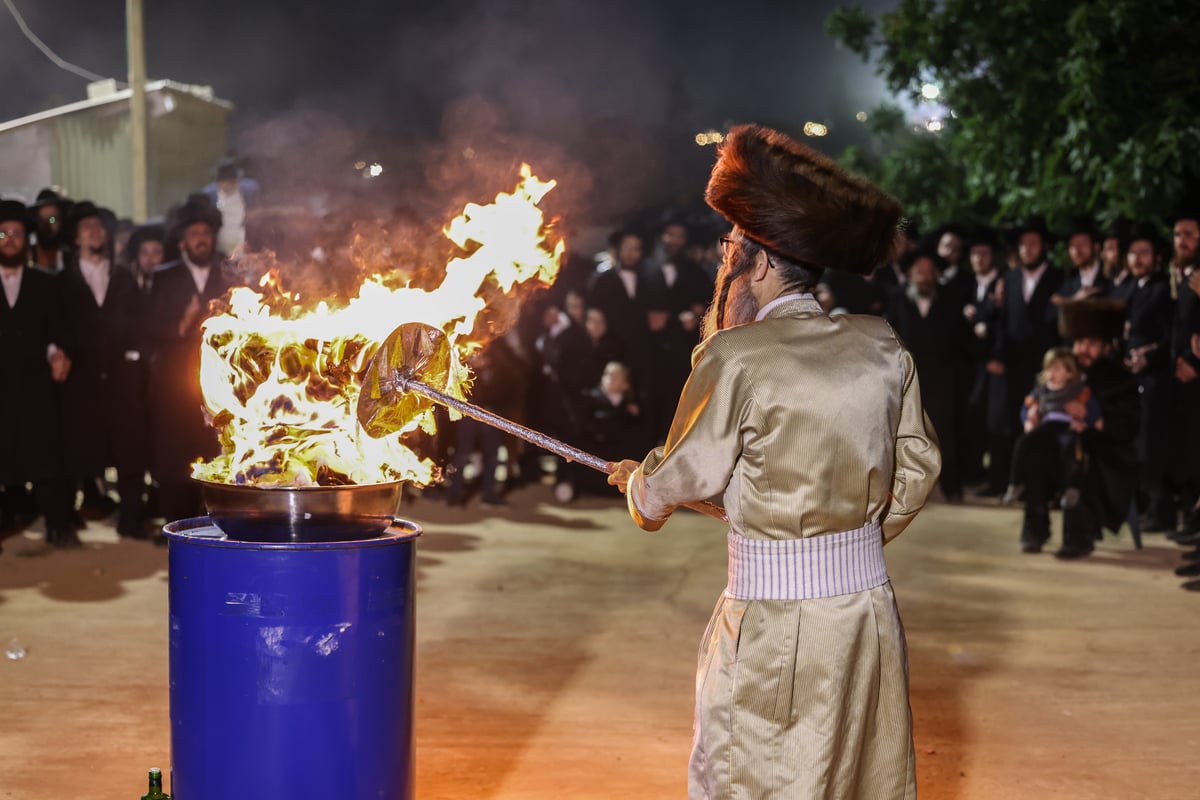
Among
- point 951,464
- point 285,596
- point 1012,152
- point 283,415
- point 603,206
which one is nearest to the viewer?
point 285,596

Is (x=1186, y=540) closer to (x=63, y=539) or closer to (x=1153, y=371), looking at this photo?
(x=1153, y=371)

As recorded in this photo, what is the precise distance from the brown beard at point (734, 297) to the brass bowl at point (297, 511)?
3.21 ft

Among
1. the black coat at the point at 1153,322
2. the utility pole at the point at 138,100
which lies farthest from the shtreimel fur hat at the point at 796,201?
the utility pole at the point at 138,100

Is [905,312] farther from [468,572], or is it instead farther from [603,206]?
[603,206]

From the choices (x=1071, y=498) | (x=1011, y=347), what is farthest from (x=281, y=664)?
(x=1011, y=347)

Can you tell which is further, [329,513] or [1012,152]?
[1012,152]

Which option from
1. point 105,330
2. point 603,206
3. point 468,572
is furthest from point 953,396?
point 603,206

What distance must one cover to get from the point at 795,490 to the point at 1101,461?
704 cm

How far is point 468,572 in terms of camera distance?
8266mm

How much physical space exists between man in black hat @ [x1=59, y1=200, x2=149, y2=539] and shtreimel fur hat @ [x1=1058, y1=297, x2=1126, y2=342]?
7.00 meters

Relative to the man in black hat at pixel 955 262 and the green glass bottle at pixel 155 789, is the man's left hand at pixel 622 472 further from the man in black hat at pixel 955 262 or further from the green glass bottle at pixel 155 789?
the man in black hat at pixel 955 262

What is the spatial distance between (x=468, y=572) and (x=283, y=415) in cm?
468

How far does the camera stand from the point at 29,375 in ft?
29.3

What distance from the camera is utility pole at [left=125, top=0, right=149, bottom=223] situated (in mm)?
15570
